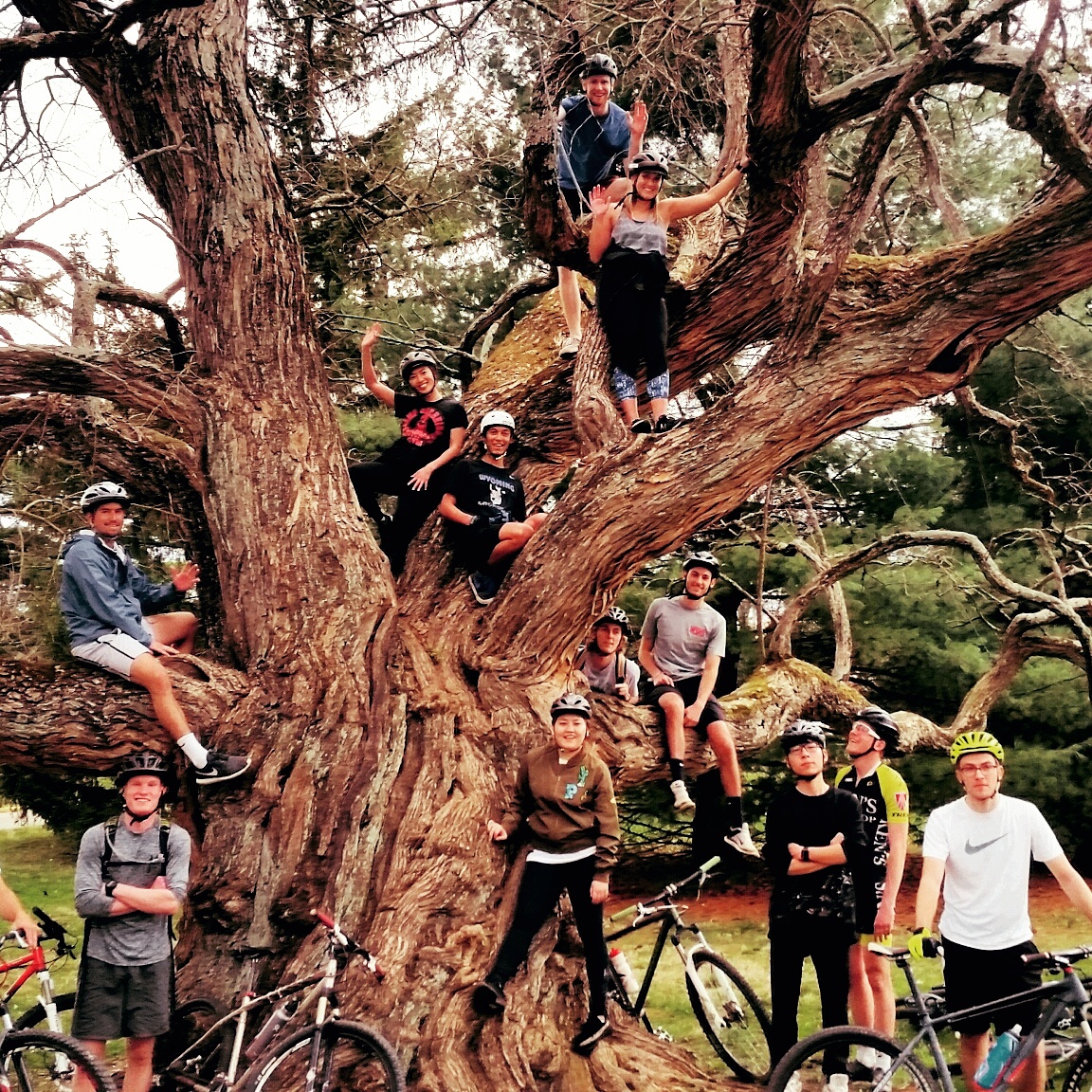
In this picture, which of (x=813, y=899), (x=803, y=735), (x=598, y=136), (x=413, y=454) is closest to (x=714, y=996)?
(x=813, y=899)

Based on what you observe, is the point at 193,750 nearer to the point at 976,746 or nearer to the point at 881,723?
the point at 881,723

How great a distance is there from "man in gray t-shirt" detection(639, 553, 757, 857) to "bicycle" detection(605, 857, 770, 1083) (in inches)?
26.7

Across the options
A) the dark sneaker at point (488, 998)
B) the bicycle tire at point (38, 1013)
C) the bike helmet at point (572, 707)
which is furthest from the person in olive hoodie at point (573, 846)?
the bicycle tire at point (38, 1013)

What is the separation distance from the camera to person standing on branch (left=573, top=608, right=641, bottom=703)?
6.59 metres

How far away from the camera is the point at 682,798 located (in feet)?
19.6

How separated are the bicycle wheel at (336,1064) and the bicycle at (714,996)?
172 centimetres

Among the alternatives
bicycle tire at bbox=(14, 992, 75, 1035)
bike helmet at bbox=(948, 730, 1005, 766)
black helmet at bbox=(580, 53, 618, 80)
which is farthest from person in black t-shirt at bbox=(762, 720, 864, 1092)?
black helmet at bbox=(580, 53, 618, 80)

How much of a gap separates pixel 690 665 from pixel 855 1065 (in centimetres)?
250

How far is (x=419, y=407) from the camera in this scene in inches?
265

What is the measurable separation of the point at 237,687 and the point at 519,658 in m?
1.56

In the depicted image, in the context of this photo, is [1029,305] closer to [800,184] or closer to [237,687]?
[800,184]

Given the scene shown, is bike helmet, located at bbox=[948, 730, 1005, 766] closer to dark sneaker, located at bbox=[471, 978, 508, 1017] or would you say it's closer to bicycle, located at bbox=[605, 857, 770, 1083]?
bicycle, located at bbox=[605, 857, 770, 1083]

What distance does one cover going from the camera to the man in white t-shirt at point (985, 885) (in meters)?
4.27

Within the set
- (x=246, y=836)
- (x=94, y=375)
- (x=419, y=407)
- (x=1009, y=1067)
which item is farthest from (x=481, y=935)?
(x=94, y=375)
